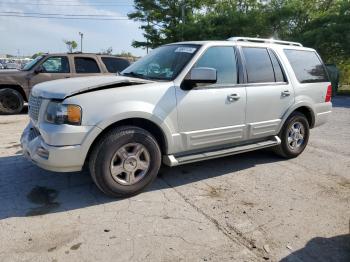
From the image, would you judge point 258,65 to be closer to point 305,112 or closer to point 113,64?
point 305,112

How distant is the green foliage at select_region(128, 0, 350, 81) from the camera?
63.9 ft

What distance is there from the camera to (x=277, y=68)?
508cm

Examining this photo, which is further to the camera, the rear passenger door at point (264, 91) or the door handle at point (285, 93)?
the door handle at point (285, 93)

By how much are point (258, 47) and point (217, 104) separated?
1.31 meters

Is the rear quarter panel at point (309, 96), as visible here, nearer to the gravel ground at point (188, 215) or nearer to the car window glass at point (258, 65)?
the car window glass at point (258, 65)

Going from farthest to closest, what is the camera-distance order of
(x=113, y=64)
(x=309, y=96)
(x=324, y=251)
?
(x=113, y=64)
(x=309, y=96)
(x=324, y=251)

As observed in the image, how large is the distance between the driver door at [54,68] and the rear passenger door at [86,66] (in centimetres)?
25

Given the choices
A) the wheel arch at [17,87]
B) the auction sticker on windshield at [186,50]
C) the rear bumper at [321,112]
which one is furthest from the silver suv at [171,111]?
the wheel arch at [17,87]

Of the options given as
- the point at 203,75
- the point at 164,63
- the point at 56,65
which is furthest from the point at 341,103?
the point at 203,75

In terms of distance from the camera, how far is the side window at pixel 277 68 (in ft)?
16.6

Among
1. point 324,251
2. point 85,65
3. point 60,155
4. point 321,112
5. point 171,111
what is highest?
point 85,65

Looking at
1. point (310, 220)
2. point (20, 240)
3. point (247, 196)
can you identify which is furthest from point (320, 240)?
point (20, 240)

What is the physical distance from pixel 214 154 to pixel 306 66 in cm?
246

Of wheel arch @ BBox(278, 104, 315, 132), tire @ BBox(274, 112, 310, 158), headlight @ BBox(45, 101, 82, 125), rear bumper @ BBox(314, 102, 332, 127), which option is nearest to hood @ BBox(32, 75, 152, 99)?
headlight @ BBox(45, 101, 82, 125)
